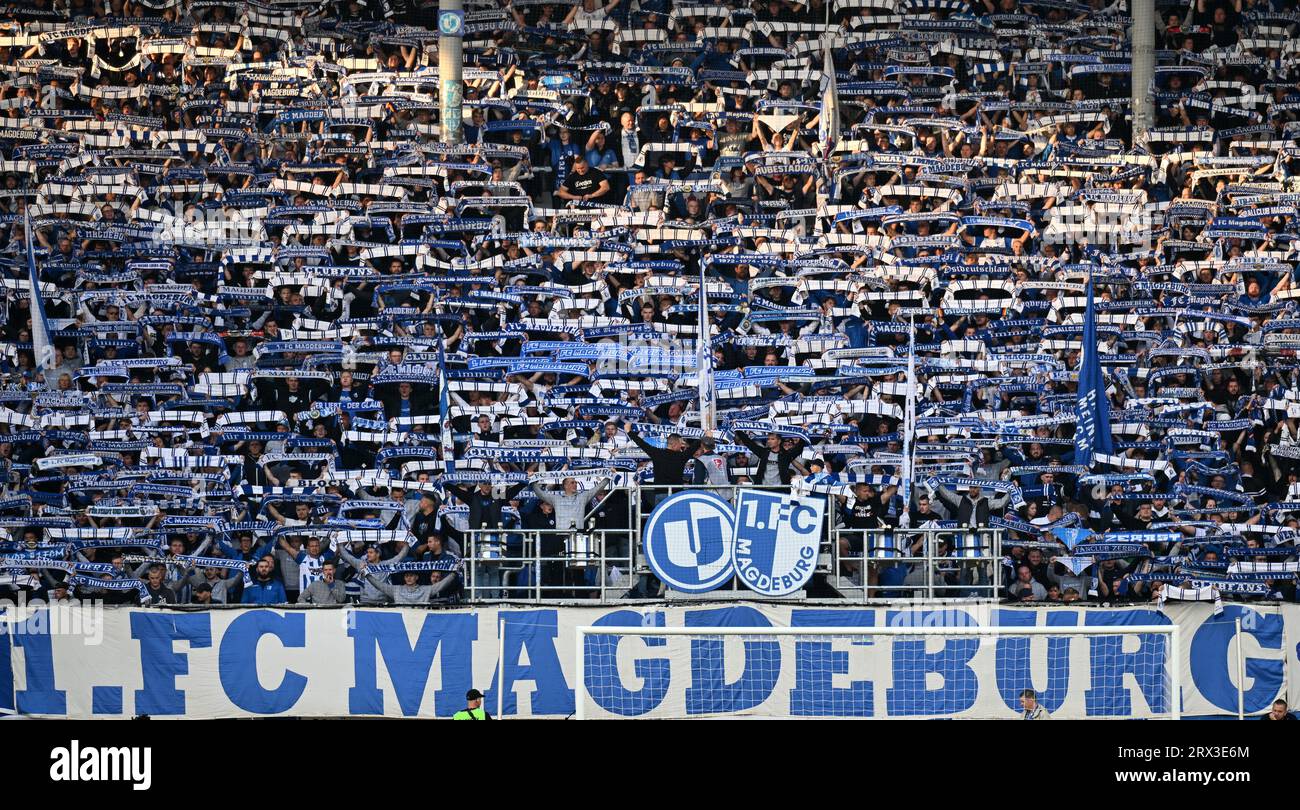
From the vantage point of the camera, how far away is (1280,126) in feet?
69.0

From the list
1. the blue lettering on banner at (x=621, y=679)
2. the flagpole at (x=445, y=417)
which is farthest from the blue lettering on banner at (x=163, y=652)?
the flagpole at (x=445, y=417)

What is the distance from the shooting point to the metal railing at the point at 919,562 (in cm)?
1474

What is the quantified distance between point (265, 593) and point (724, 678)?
4.32 metres

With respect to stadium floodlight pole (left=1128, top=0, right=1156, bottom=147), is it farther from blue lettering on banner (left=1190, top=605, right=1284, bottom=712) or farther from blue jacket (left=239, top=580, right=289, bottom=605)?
blue jacket (left=239, top=580, right=289, bottom=605)

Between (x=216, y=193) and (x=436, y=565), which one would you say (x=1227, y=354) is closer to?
(x=436, y=565)

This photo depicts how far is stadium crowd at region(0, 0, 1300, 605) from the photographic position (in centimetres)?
1645

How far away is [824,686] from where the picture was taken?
45.9 feet

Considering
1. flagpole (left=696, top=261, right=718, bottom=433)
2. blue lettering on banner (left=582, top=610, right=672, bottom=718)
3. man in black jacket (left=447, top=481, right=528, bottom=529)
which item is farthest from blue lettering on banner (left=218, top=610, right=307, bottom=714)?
flagpole (left=696, top=261, right=718, bottom=433)

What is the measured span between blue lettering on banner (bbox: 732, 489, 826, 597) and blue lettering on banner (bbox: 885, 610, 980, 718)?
40.0 inches

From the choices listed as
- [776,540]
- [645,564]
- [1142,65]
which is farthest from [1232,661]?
[1142,65]

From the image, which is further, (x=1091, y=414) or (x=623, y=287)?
(x=623, y=287)

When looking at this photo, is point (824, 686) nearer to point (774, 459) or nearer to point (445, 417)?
point (774, 459)
